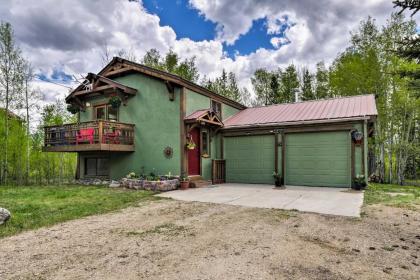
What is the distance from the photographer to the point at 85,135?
10.1 meters

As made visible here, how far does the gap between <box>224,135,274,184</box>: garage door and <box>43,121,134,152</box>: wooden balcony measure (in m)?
4.18

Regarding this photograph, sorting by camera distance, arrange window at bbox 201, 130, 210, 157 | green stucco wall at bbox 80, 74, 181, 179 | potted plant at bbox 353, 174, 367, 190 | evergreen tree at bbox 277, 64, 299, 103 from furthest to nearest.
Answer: evergreen tree at bbox 277, 64, 299, 103, window at bbox 201, 130, 210, 157, green stucco wall at bbox 80, 74, 181, 179, potted plant at bbox 353, 174, 367, 190

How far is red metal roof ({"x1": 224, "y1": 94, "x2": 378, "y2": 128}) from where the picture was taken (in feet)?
31.7

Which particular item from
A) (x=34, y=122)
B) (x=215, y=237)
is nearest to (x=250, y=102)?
(x=34, y=122)

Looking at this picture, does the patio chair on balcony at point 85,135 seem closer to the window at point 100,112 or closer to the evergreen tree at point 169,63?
the window at point 100,112

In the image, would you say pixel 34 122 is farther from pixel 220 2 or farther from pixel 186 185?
pixel 220 2

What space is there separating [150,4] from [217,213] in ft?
39.1

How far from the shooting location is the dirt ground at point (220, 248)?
108 inches

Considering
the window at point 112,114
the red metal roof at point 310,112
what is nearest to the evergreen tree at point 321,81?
the red metal roof at point 310,112

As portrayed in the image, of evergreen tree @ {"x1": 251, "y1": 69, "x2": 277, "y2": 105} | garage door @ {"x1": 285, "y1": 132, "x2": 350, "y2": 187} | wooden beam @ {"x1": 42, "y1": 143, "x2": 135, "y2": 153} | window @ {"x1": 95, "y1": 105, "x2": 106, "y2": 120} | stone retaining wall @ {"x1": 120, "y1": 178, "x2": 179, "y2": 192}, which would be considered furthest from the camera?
evergreen tree @ {"x1": 251, "y1": 69, "x2": 277, "y2": 105}

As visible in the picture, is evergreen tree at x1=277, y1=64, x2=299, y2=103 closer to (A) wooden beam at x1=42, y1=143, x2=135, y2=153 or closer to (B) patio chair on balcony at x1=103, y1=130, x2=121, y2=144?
(A) wooden beam at x1=42, y1=143, x2=135, y2=153

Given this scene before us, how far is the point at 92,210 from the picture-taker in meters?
5.77

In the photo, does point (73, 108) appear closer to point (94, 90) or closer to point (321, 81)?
point (94, 90)

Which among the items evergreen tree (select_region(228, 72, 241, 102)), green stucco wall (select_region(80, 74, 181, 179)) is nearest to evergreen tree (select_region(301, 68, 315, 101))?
evergreen tree (select_region(228, 72, 241, 102))
